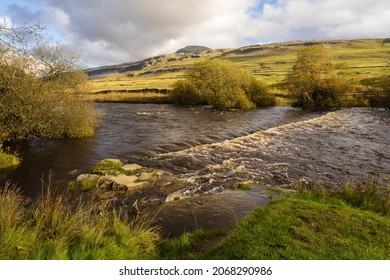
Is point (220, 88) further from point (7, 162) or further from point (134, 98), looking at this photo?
point (7, 162)

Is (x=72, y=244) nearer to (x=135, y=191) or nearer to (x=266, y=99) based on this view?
(x=135, y=191)

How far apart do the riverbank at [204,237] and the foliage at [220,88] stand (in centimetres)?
4597

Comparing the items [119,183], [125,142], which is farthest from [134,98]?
[119,183]

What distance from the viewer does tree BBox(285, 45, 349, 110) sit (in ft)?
186

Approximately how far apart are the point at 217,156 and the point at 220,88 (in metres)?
35.1

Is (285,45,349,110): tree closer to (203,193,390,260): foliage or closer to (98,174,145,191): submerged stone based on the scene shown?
(98,174,145,191): submerged stone

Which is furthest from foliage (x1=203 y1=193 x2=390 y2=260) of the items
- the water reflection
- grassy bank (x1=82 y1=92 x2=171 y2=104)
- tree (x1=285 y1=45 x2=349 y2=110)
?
grassy bank (x1=82 y1=92 x2=171 y2=104)

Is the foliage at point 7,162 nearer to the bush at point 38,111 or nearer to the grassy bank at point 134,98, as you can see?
the bush at point 38,111

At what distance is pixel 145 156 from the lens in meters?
23.0

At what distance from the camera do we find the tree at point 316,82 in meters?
56.6

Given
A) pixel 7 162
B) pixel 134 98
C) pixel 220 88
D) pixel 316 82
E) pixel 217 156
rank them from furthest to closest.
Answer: pixel 134 98, pixel 316 82, pixel 220 88, pixel 217 156, pixel 7 162

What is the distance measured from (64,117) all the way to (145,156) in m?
9.38

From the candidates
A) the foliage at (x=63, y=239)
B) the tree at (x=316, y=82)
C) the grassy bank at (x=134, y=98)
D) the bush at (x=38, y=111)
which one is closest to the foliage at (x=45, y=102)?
the bush at (x=38, y=111)

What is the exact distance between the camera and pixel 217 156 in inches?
894
